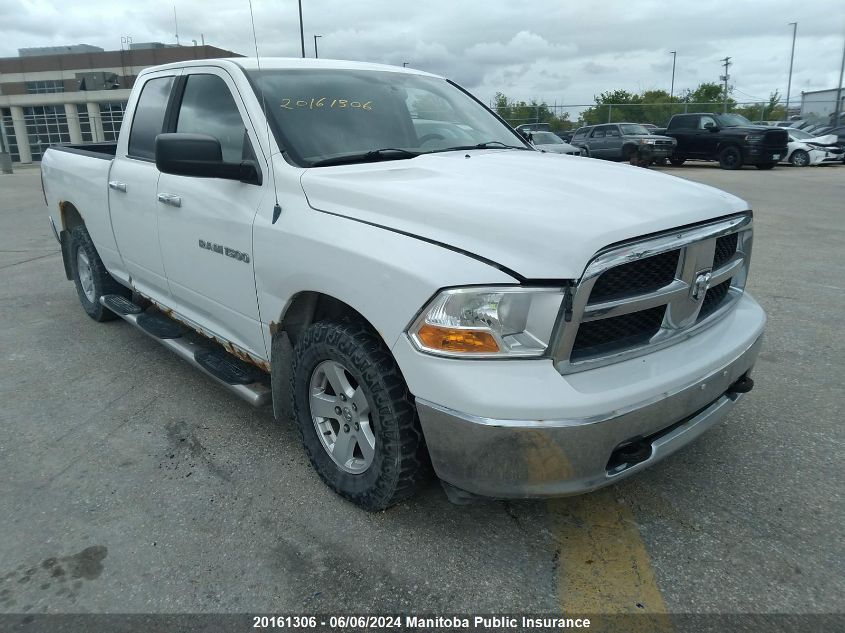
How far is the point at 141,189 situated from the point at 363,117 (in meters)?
1.54

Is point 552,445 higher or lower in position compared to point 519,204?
lower

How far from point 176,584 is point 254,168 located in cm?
176

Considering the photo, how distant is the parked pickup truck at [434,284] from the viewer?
212 centimetres

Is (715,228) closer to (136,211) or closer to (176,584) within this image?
(176,584)

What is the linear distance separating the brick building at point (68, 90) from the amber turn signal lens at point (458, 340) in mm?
49666

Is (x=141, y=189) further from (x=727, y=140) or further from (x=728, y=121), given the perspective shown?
(x=728, y=121)

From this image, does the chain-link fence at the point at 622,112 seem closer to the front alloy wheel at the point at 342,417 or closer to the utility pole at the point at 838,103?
the utility pole at the point at 838,103

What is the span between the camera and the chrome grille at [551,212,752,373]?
2135 mm

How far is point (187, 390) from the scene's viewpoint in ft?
13.4

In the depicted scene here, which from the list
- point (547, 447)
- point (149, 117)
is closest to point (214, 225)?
point (149, 117)

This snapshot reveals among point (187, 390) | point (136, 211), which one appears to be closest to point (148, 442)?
point (187, 390)

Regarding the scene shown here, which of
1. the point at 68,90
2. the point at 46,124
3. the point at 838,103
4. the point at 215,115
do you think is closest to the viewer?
the point at 215,115

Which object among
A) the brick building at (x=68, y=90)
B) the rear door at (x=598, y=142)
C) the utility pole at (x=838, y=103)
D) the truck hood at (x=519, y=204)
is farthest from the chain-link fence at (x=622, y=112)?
the truck hood at (x=519, y=204)

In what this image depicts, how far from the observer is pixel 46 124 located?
169 feet
